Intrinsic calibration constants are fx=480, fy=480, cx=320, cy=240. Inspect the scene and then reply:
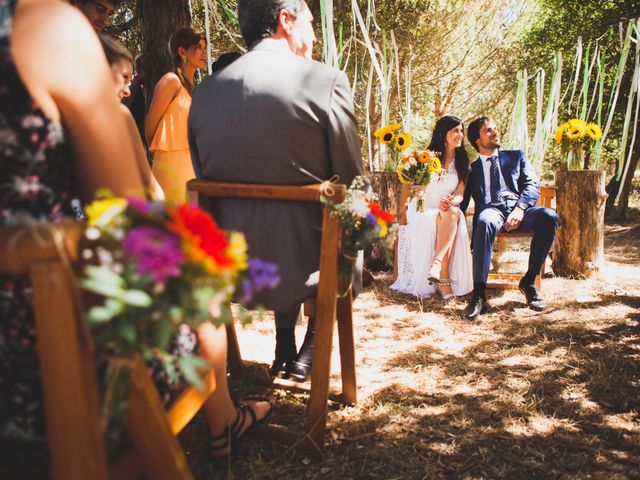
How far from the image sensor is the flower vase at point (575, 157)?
531cm

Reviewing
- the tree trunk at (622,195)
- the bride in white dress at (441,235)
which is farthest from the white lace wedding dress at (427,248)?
the tree trunk at (622,195)

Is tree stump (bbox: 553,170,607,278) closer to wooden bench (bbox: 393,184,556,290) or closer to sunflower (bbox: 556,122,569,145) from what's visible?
wooden bench (bbox: 393,184,556,290)

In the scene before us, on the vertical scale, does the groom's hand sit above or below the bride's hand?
below

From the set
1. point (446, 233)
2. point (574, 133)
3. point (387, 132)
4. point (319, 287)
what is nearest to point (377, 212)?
point (319, 287)

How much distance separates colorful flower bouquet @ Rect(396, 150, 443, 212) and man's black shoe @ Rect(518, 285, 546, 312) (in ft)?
4.40

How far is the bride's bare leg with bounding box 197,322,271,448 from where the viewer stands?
1.65 metres

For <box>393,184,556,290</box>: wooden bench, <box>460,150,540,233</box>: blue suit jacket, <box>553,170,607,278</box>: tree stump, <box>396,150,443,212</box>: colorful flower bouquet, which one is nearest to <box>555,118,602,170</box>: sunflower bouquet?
<box>553,170,607,278</box>: tree stump

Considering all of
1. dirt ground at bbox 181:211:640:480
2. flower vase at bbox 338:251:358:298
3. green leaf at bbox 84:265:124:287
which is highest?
green leaf at bbox 84:265:124:287

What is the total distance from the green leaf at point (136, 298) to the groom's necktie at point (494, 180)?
168 inches

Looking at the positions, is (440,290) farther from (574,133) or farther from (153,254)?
(153,254)

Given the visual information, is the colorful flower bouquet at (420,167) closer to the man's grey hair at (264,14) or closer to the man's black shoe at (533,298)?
the man's black shoe at (533,298)

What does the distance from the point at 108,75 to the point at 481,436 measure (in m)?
2.11

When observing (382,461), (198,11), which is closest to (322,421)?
(382,461)

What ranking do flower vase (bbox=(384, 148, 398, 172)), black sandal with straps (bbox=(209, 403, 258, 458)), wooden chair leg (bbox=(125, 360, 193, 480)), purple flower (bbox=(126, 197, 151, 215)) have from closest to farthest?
purple flower (bbox=(126, 197, 151, 215)) → wooden chair leg (bbox=(125, 360, 193, 480)) → black sandal with straps (bbox=(209, 403, 258, 458)) → flower vase (bbox=(384, 148, 398, 172))
